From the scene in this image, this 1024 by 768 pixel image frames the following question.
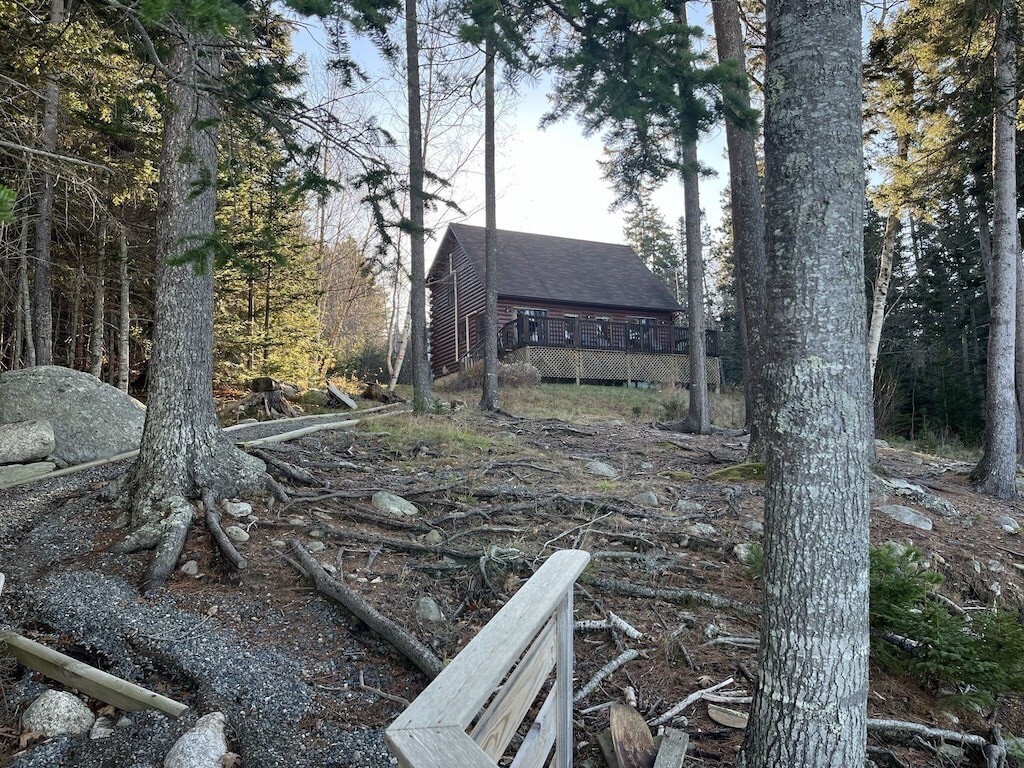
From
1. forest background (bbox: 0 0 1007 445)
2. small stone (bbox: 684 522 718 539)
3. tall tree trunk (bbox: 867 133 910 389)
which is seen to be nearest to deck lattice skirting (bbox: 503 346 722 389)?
forest background (bbox: 0 0 1007 445)

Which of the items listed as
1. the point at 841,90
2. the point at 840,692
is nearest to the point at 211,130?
the point at 841,90

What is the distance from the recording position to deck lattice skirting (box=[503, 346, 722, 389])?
64.4 ft

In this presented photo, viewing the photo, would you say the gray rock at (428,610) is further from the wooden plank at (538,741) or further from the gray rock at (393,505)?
the wooden plank at (538,741)

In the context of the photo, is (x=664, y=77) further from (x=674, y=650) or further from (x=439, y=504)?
(x=439, y=504)

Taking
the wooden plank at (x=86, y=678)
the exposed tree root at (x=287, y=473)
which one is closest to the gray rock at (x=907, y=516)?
the exposed tree root at (x=287, y=473)

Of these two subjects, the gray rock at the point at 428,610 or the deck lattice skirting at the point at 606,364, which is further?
the deck lattice skirting at the point at 606,364

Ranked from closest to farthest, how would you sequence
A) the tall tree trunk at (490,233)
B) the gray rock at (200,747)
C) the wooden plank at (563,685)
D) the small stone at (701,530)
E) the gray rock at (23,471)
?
the wooden plank at (563,685), the gray rock at (200,747), the small stone at (701,530), the gray rock at (23,471), the tall tree trunk at (490,233)

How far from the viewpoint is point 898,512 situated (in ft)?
19.2

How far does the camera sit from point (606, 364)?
2055cm

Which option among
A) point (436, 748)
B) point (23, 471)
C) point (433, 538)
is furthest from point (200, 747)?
point (23, 471)

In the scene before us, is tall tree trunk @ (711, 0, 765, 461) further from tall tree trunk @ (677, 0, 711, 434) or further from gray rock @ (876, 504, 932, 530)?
tall tree trunk @ (677, 0, 711, 434)

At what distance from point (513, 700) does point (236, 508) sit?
13.1 ft

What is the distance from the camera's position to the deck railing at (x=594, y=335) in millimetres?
20312

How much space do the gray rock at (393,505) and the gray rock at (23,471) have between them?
3.63 metres
